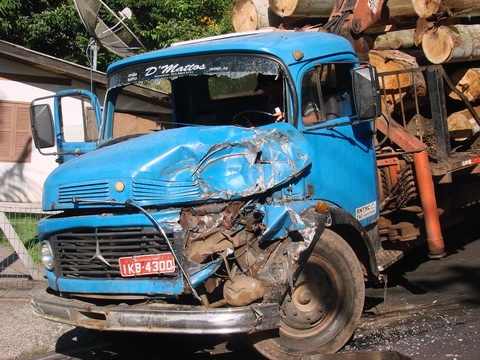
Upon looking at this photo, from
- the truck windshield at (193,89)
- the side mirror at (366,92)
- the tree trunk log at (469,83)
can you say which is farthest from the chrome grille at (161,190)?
the tree trunk log at (469,83)

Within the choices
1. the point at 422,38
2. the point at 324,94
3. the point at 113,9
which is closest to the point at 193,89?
the point at 324,94

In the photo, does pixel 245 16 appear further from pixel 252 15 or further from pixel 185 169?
pixel 185 169

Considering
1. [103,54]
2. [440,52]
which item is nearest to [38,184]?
[103,54]

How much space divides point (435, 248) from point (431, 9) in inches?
99.4

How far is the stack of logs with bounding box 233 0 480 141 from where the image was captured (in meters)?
6.49

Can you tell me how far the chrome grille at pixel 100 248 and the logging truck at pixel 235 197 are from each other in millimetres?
11

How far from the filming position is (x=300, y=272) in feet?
14.2

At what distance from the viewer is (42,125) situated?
564cm

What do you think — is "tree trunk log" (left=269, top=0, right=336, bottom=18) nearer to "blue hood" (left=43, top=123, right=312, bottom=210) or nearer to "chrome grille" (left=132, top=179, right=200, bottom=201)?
"blue hood" (left=43, top=123, right=312, bottom=210)

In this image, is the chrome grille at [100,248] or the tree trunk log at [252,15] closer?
the chrome grille at [100,248]

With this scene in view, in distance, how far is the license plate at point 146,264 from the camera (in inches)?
157

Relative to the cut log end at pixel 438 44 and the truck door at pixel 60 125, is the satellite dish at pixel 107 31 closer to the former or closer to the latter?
the truck door at pixel 60 125

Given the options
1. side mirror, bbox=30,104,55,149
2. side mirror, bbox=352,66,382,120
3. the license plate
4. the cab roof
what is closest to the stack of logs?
the cab roof

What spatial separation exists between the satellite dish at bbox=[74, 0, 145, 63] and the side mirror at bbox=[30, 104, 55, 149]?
109 inches
